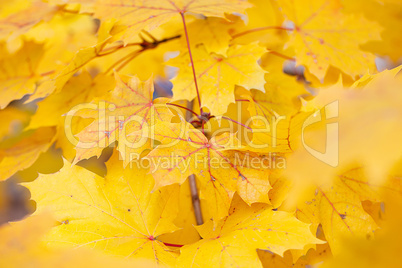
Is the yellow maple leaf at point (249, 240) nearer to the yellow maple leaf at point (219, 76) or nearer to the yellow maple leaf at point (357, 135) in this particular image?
the yellow maple leaf at point (357, 135)

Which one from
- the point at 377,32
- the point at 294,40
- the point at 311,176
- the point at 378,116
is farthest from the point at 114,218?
the point at 377,32

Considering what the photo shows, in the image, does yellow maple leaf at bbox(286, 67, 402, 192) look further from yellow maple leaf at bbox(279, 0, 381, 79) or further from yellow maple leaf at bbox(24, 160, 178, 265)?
yellow maple leaf at bbox(279, 0, 381, 79)

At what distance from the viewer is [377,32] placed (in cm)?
108

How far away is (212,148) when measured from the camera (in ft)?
2.26

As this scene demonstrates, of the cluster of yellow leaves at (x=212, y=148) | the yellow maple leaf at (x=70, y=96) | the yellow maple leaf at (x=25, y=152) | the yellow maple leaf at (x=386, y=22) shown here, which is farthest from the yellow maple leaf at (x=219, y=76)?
the yellow maple leaf at (x=386, y=22)

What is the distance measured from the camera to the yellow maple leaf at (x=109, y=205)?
0.71 metres

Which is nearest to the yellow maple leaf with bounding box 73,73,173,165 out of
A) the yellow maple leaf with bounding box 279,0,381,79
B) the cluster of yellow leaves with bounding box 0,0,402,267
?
the cluster of yellow leaves with bounding box 0,0,402,267

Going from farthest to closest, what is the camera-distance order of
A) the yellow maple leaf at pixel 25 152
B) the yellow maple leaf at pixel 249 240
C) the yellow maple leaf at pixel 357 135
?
the yellow maple leaf at pixel 25 152 < the yellow maple leaf at pixel 249 240 < the yellow maple leaf at pixel 357 135

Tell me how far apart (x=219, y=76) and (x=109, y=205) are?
394mm

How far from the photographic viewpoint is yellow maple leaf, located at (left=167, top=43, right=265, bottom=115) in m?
0.84

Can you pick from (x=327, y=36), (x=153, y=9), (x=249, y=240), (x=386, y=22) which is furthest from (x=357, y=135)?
(x=386, y=22)

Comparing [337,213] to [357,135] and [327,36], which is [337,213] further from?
[327,36]

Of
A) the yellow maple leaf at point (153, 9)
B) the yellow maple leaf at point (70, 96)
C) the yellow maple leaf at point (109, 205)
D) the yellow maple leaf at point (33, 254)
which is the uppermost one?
the yellow maple leaf at point (153, 9)

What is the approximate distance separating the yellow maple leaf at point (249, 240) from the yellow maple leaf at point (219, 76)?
268mm
